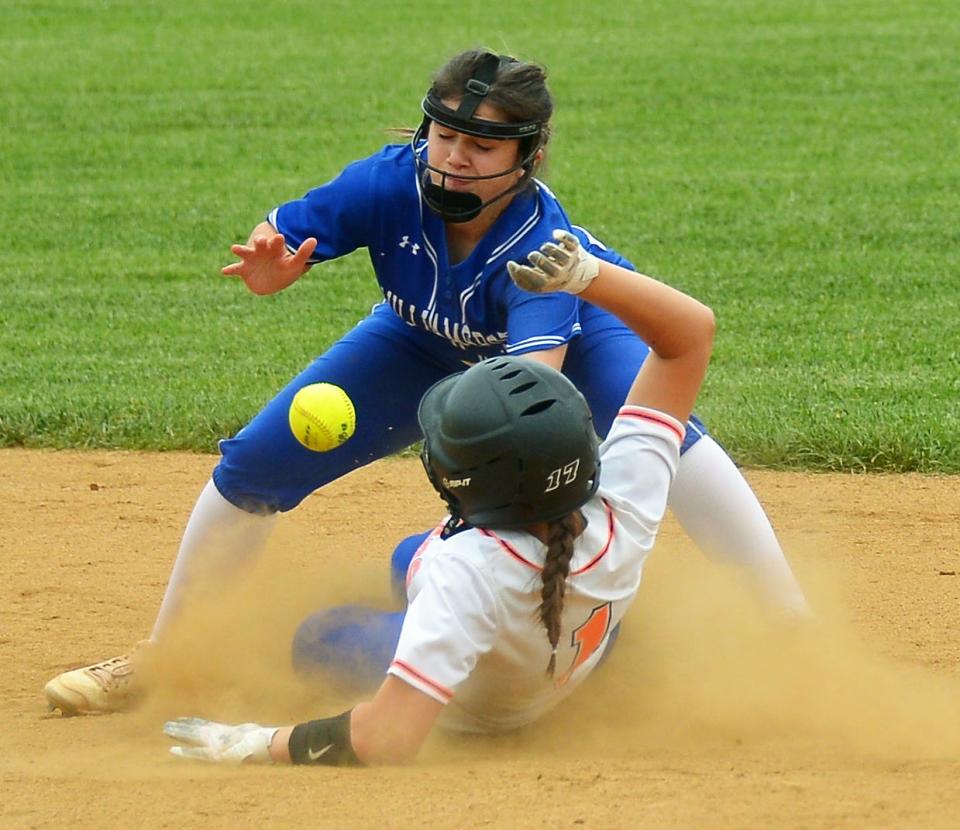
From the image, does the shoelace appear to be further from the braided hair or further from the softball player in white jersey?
the braided hair

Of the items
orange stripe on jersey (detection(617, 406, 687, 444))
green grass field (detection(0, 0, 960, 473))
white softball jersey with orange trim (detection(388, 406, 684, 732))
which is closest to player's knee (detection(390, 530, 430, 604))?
white softball jersey with orange trim (detection(388, 406, 684, 732))

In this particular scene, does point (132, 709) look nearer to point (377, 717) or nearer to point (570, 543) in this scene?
point (377, 717)

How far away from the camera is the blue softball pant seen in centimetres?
430

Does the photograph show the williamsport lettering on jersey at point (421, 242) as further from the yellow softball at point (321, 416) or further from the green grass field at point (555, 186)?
the green grass field at point (555, 186)

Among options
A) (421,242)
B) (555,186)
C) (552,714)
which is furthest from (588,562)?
(555,186)

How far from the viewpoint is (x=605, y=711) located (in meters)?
4.05

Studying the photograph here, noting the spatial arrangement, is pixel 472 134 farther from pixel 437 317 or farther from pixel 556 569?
pixel 556 569

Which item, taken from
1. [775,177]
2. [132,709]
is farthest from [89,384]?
[775,177]

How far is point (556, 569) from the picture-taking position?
3.27 m

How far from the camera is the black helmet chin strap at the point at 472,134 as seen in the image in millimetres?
4043

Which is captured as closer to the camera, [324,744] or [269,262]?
[324,744]

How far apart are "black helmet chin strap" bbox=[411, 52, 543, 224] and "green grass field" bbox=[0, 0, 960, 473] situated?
271 centimetres

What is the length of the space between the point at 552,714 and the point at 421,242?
1.23m

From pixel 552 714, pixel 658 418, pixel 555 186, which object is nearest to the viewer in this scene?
pixel 658 418
